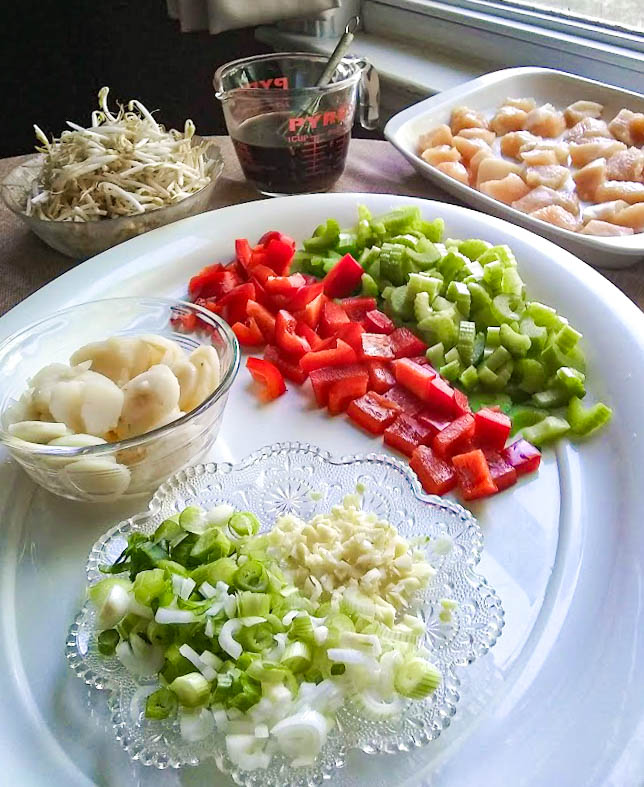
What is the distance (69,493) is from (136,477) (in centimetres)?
10

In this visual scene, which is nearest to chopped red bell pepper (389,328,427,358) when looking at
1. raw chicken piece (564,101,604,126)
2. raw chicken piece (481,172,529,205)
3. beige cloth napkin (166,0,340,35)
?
raw chicken piece (481,172,529,205)

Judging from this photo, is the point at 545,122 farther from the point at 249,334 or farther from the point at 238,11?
the point at 238,11

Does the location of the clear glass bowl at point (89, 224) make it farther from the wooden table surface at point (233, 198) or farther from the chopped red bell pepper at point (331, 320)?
the chopped red bell pepper at point (331, 320)

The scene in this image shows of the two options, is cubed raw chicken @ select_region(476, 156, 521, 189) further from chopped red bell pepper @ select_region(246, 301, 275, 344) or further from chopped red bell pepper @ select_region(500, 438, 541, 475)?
chopped red bell pepper @ select_region(500, 438, 541, 475)

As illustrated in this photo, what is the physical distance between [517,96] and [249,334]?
49.2 inches

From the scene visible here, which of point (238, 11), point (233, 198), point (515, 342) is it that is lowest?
point (233, 198)

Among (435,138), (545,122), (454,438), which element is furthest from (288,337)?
(545,122)

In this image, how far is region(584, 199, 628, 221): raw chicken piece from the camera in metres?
1.54

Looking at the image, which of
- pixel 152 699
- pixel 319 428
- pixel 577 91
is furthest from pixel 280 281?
pixel 577 91

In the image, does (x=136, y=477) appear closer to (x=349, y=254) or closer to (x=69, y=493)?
(x=69, y=493)

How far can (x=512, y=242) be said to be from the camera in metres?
1.45

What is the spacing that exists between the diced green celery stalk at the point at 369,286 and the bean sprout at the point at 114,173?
0.48m

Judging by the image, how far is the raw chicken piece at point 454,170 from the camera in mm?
1712

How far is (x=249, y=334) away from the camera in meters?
1.35
